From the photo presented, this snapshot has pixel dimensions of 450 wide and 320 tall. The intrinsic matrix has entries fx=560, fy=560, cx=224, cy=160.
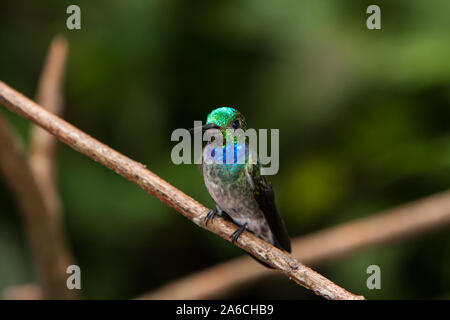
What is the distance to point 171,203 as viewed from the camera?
1.78m

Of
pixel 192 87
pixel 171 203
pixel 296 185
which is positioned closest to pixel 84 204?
pixel 192 87

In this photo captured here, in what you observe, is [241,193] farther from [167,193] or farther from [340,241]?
[340,241]

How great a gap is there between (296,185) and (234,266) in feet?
2.08

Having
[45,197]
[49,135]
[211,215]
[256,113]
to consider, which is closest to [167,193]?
[211,215]

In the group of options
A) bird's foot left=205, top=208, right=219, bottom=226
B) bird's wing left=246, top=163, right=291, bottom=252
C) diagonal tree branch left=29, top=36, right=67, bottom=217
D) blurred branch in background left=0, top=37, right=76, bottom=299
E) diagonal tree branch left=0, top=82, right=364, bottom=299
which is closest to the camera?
diagonal tree branch left=0, top=82, right=364, bottom=299

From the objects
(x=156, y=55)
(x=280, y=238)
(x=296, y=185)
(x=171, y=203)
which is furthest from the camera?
(x=156, y=55)

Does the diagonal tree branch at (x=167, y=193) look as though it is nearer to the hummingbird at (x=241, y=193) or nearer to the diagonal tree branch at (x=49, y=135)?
the hummingbird at (x=241, y=193)

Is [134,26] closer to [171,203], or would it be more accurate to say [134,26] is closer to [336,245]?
[336,245]

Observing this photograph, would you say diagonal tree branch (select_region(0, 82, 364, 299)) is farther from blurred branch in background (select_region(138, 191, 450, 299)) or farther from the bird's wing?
blurred branch in background (select_region(138, 191, 450, 299))

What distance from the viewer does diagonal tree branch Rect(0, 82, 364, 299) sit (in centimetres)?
158

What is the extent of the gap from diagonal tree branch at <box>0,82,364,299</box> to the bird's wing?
13 cm

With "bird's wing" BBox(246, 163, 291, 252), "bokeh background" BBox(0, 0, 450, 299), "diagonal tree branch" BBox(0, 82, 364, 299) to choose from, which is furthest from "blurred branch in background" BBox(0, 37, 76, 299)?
"bird's wing" BBox(246, 163, 291, 252)

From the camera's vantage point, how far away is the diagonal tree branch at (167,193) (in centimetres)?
158

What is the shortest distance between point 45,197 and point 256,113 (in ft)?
4.66
